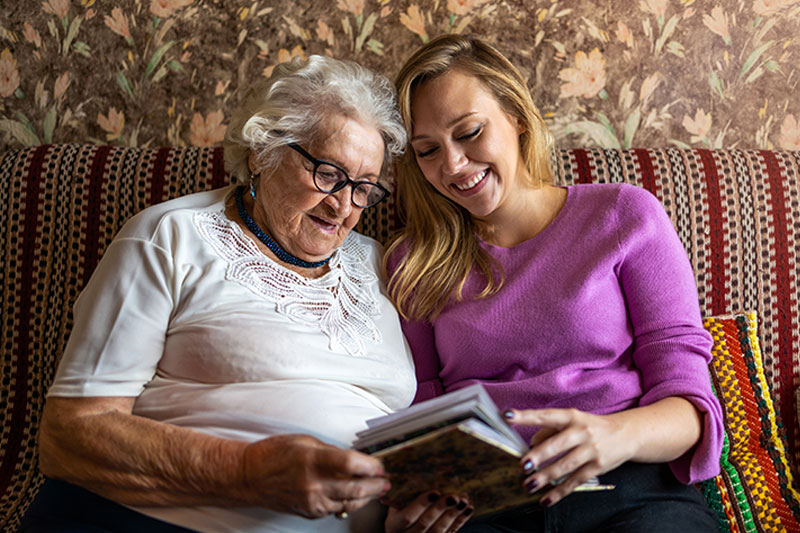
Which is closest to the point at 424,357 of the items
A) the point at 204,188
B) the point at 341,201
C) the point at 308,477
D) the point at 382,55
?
the point at 341,201

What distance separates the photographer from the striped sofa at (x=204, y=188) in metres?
1.75

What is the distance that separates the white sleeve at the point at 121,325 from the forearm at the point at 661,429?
0.88 metres

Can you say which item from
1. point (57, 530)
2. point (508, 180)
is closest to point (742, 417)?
point (508, 180)

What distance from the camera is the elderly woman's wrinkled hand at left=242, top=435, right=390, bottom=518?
0.98 m

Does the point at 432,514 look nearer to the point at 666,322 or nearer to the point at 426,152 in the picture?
the point at 666,322

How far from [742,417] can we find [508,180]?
830mm

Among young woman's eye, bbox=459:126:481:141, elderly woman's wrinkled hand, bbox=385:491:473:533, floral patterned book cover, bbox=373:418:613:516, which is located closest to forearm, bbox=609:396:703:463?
floral patterned book cover, bbox=373:418:613:516

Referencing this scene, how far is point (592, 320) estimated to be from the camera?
1429 mm

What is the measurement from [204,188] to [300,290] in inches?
22.5

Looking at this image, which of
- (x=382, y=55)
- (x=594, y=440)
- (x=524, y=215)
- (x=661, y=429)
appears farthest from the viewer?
(x=382, y=55)

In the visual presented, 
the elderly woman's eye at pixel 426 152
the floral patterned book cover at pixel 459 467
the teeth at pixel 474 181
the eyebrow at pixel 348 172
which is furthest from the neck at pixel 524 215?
the floral patterned book cover at pixel 459 467

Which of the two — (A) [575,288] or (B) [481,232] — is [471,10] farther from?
(A) [575,288]

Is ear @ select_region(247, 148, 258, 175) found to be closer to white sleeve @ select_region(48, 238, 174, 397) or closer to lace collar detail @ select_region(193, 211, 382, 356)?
lace collar detail @ select_region(193, 211, 382, 356)

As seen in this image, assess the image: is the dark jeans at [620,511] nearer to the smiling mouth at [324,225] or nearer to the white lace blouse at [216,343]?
the white lace blouse at [216,343]
